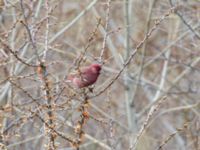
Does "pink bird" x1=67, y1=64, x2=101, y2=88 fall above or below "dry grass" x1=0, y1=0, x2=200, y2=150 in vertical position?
below

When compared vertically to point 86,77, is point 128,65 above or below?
above

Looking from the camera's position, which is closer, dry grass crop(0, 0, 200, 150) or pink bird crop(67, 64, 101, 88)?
pink bird crop(67, 64, 101, 88)

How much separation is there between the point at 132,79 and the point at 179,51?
1.92 m

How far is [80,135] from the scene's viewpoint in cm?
367

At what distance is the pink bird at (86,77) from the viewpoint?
402cm

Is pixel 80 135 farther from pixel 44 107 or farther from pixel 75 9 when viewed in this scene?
pixel 75 9

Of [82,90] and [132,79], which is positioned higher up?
[132,79]

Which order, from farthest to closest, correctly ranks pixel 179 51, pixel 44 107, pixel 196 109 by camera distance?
pixel 179 51 < pixel 196 109 < pixel 44 107

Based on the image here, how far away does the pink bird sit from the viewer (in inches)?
158

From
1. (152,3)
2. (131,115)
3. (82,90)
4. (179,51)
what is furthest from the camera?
(179,51)

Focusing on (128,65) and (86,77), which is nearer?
(86,77)

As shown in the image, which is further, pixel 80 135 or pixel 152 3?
pixel 152 3

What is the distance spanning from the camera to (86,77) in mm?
4141

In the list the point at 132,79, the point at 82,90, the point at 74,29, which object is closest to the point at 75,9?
the point at 74,29
